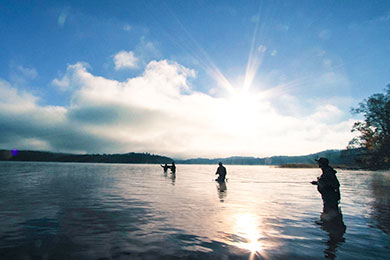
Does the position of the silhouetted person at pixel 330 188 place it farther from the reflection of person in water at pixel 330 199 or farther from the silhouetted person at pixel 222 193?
the silhouetted person at pixel 222 193

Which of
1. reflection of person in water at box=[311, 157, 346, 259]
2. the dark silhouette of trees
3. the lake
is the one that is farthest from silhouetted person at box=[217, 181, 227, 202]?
the dark silhouette of trees

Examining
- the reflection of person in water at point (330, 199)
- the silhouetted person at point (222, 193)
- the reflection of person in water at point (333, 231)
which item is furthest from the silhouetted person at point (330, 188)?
the silhouetted person at point (222, 193)

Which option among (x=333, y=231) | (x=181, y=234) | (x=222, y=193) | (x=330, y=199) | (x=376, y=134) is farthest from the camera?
(x=376, y=134)

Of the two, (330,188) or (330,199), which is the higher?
(330,188)

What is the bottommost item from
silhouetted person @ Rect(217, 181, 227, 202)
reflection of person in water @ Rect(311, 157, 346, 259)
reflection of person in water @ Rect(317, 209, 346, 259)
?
silhouetted person @ Rect(217, 181, 227, 202)

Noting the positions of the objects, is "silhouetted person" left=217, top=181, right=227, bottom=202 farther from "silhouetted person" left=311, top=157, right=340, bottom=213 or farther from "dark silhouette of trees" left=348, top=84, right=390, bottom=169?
"dark silhouette of trees" left=348, top=84, right=390, bottom=169

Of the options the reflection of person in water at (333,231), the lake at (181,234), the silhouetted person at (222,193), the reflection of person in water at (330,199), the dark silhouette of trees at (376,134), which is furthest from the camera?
the dark silhouette of trees at (376,134)

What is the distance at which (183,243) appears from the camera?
261 inches

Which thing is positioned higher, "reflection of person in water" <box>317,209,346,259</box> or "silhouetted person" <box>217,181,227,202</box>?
"reflection of person in water" <box>317,209,346,259</box>

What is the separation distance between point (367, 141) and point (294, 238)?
56.6m

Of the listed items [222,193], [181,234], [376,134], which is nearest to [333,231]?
[181,234]

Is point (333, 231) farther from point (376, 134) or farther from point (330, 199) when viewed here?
point (376, 134)

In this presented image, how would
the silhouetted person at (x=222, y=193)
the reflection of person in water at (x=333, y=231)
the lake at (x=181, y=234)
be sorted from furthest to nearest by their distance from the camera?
the silhouetted person at (x=222, y=193)
the reflection of person in water at (x=333, y=231)
the lake at (x=181, y=234)

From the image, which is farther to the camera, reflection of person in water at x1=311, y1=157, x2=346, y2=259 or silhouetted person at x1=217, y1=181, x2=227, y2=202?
silhouetted person at x1=217, y1=181, x2=227, y2=202
